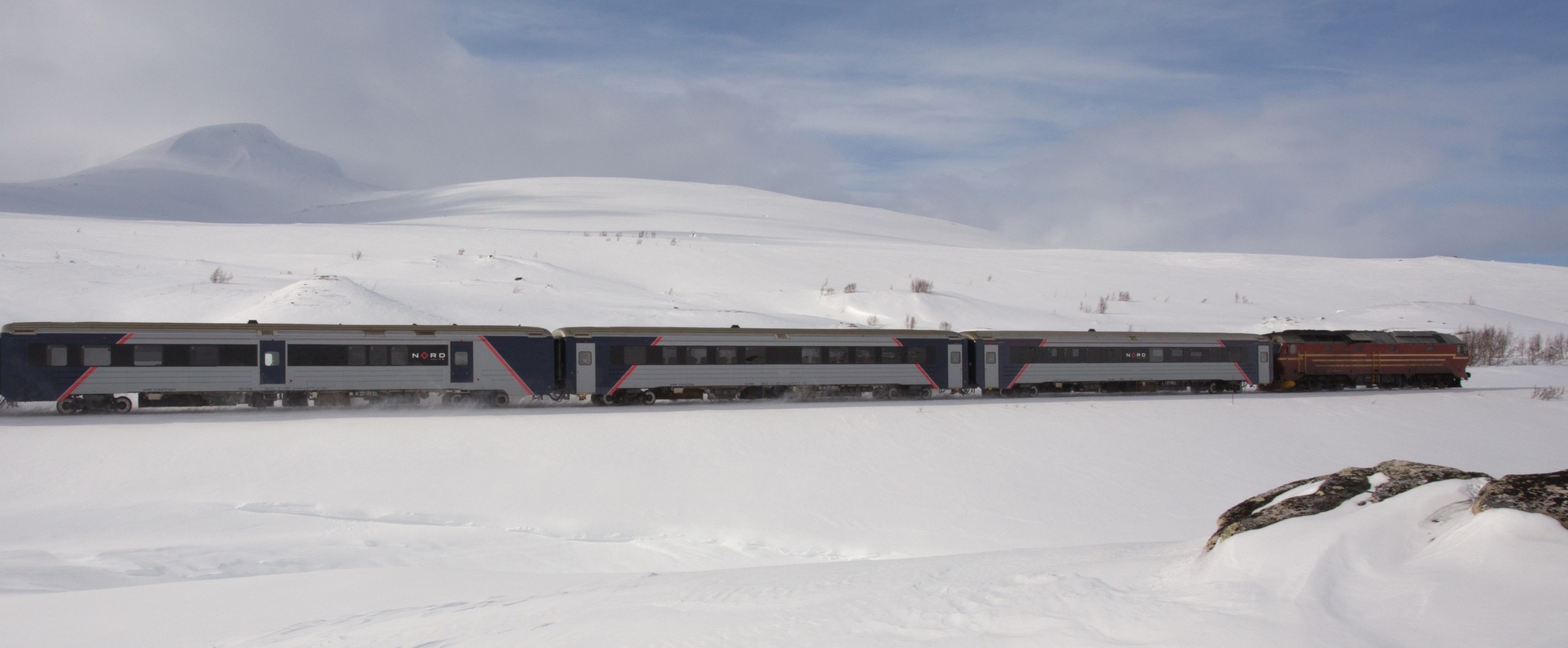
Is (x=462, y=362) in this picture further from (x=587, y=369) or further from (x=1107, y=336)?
(x=1107, y=336)

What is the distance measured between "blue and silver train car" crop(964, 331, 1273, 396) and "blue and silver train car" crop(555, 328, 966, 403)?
112cm

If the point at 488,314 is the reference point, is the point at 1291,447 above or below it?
below

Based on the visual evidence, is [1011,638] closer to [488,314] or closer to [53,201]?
[488,314]

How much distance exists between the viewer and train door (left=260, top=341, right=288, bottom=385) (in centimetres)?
2219

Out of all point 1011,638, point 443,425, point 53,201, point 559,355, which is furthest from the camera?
point 53,201

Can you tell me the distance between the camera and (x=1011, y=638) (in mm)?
5590

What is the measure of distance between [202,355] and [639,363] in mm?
9998

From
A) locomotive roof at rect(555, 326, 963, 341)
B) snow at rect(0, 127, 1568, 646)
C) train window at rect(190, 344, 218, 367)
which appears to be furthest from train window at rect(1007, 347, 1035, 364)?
train window at rect(190, 344, 218, 367)

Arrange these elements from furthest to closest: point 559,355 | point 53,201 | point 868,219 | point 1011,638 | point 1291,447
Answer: point 868,219, point 53,201, point 559,355, point 1291,447, point 1011,638

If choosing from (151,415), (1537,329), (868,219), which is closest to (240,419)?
(151,415)

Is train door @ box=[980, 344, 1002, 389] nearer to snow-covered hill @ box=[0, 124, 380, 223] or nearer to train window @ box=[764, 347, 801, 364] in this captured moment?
train window @ box=[764, 347, 801, 364]

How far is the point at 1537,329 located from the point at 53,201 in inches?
3996

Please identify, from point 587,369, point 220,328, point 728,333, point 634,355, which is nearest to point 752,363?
point 728,333

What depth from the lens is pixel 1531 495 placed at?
5926mm
